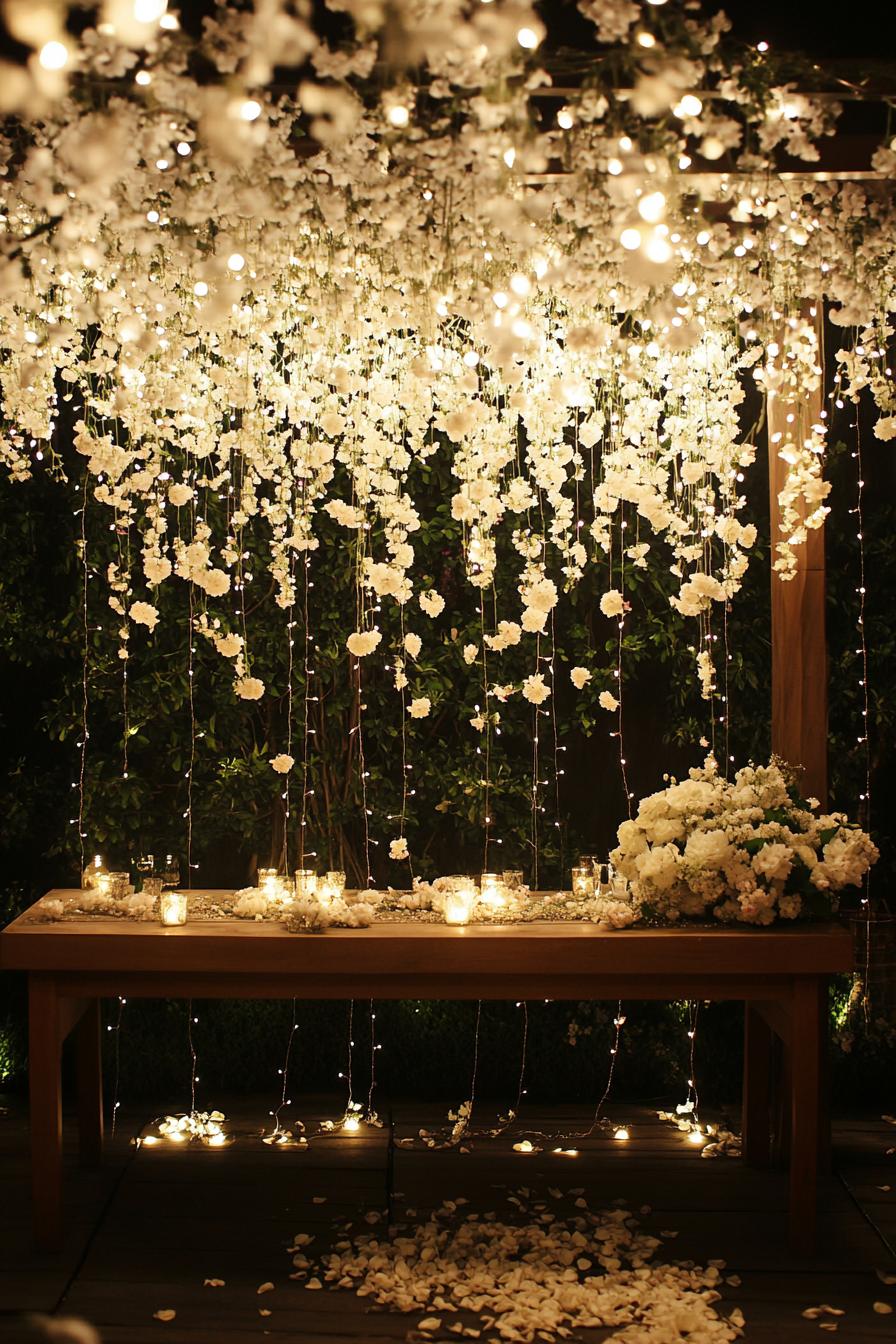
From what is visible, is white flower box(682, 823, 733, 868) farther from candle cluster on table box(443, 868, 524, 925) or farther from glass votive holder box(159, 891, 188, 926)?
glass votive holder box(159, 891, 188, 926)

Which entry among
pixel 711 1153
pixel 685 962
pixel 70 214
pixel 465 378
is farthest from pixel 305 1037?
pixel 70 214

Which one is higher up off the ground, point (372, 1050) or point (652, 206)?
point (652, 206)

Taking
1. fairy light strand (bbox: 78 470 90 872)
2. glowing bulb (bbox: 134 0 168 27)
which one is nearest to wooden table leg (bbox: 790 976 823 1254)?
fairy light strand (bbox: 78 470 90 872)

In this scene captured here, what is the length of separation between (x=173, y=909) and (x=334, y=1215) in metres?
0.95

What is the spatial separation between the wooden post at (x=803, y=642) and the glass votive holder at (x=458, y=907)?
1.12m

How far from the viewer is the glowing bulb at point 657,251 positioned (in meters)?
2.81

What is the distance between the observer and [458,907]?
3.62 metres

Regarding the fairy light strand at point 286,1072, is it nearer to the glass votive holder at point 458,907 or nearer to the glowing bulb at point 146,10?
the glass votive holder at point 458,907

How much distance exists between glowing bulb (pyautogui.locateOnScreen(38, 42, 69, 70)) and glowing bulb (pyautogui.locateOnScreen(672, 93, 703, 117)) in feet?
4.09

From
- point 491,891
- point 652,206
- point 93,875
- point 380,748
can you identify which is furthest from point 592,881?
point 652,206

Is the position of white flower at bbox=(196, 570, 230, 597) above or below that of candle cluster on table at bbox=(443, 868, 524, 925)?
above

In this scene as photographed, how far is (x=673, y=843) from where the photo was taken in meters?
3.67

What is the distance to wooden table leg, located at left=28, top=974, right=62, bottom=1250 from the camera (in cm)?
335

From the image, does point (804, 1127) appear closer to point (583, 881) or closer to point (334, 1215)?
point (583, 881)
